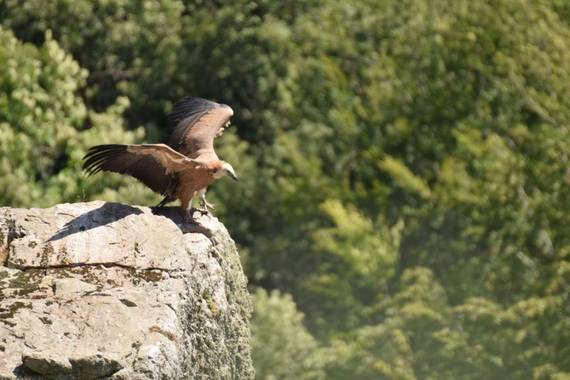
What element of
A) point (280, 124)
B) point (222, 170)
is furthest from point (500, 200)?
point (222, 170)

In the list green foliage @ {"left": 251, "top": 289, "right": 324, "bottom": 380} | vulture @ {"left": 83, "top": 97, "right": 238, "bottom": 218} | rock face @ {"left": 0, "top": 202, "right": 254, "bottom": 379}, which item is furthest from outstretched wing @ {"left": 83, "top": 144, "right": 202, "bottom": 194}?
green foliage @ {"left": 251, "top": 289, "right": 324, "bottom": 380}

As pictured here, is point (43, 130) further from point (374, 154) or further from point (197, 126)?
point (374, 154)

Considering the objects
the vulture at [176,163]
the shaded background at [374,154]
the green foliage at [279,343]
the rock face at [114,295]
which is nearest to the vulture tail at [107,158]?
the vulture at [176,163]

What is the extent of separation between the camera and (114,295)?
34.2ft

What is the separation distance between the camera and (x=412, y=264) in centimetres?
3381

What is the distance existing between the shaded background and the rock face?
1394cm

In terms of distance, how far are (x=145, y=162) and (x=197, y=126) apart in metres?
1.25

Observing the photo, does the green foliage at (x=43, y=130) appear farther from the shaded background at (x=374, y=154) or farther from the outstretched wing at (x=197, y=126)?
the outstretched wing at (x=197, y=126)

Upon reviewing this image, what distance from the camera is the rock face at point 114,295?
9.89 m

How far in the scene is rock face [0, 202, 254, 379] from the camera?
9.89 meters

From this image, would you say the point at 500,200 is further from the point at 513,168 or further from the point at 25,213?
the point at 25,213

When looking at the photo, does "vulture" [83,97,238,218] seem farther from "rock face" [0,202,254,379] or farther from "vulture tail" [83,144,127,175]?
"rock face" [0,202,254,379]

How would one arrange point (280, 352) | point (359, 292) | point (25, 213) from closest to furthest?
point (25, 213)
point (280, 352)
point (359, 292)

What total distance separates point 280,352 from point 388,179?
6.87 meters
